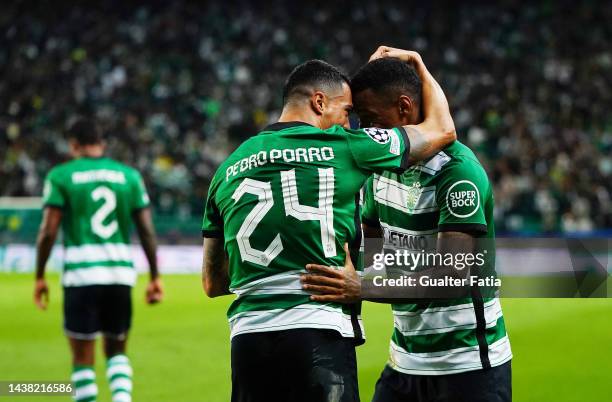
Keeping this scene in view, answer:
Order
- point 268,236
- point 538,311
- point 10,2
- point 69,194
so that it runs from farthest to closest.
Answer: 1. point 10,2
2. point 538,311
3. point 69,194
4. point 268,236

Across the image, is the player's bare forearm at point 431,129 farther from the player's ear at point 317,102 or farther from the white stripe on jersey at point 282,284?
the white stripe on jersey at point 282,284

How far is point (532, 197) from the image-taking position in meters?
19.2

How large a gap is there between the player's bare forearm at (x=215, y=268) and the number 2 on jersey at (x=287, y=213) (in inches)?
12.8

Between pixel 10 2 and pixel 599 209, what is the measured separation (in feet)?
59.1

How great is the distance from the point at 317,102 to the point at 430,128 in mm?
461

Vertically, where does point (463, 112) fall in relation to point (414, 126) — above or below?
above

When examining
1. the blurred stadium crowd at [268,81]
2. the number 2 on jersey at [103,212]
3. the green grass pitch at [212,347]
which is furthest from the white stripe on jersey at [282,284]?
the blurred stadium crowd at [268,81]

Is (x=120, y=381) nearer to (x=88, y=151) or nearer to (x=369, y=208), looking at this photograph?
(x=88, y=151)

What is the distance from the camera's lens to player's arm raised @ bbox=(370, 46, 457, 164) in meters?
3.54

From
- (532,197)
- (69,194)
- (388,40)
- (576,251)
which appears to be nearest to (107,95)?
(388,40)

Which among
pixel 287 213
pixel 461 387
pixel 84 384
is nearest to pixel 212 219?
pixel 287 213

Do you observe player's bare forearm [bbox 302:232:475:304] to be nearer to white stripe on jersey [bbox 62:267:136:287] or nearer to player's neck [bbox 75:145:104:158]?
white stripe on jersey [bbox 62:267:136:287]

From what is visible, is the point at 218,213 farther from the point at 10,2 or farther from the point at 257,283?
the point at 10,2

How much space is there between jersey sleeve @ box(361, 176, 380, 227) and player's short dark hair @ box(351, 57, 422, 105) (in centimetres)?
46
